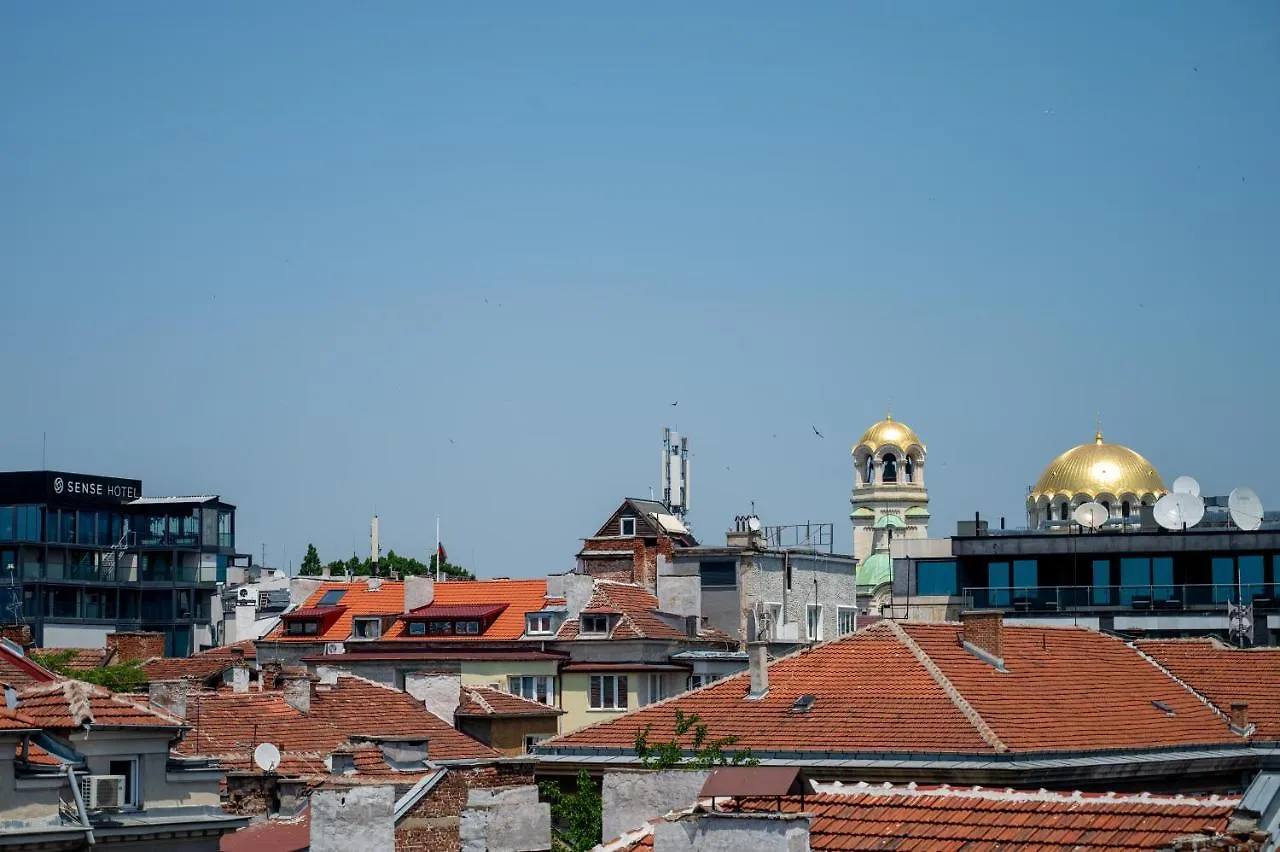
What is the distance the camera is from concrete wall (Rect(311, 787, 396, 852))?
86.3 feet

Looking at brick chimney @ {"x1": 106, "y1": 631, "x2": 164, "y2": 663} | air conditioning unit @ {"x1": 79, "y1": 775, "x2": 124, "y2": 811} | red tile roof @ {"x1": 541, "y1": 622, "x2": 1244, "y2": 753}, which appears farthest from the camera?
brick chimney @ {"x1": 106, "y1": 631, "x2": 164, "y2": 663}

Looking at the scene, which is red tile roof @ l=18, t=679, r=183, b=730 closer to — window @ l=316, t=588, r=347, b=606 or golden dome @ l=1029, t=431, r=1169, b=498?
window @ l=316, t=588, r=347, b=606

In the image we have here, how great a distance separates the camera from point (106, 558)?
120m

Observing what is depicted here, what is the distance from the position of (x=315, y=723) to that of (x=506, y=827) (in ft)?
101

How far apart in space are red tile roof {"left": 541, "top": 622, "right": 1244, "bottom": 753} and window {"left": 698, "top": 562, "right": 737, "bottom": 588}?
35518 millimetres

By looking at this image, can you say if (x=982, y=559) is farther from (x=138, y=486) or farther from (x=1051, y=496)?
(x=1051, y=496)

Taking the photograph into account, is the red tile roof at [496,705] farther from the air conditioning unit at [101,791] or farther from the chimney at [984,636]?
the air conditioning unit at [101,791]

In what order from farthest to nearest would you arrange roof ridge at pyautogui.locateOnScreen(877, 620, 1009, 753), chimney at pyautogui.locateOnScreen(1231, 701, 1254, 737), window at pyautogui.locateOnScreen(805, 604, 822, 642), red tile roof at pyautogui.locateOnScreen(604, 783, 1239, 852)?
window at pyautogui.locateOnScreen(805, 604, 822, 642), chimney at pyautogui.locateOnScreen(1231, 701, 1254, 737), roof ridge at pyautogui.locateOnScreen(877, 620, 1009, 753), red tile roof at pyautogui.locateOnScreen(604, 783, 1239, 852)

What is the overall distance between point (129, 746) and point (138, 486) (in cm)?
9456

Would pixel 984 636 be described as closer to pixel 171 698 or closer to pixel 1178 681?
pixel 1178 681

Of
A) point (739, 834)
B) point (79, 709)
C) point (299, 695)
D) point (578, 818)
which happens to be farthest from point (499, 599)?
point (739, 834)

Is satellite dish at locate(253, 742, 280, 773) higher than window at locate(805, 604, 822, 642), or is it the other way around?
window at locate(805, 604, 822, 642)

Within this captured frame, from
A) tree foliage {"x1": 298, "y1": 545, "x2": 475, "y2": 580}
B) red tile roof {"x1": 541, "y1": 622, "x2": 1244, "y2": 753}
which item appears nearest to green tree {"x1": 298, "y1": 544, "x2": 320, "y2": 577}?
tree foliage {"x1": 298, "y1": 545, "x2": 475, "y2": 580}

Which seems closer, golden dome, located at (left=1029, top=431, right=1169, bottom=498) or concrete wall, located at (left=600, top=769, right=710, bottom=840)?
concrete wall, located at (left=600, top=769, right=710, bottom=840)
